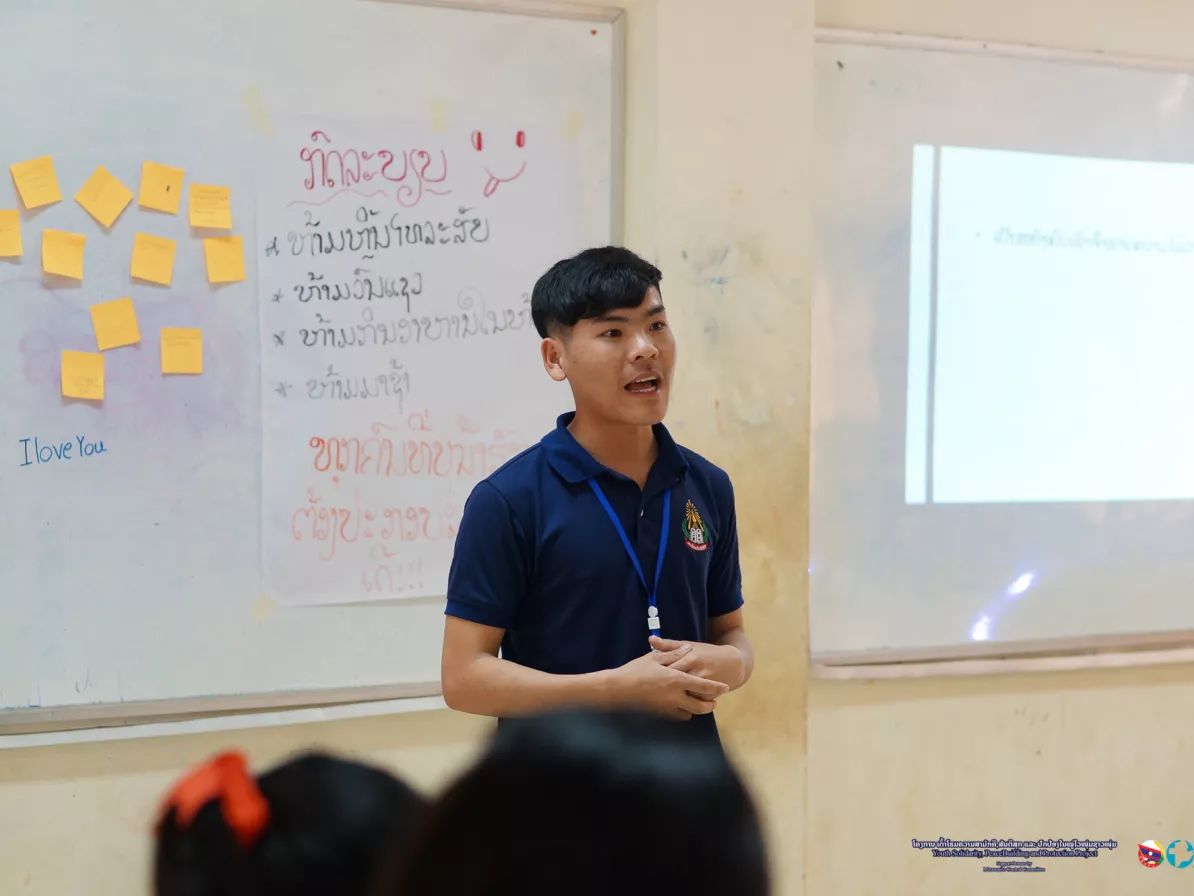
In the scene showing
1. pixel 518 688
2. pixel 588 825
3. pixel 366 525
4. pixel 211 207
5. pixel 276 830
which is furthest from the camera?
pixel 366 525

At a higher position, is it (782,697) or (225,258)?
(225,258)

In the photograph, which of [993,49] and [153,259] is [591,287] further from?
[993,49]

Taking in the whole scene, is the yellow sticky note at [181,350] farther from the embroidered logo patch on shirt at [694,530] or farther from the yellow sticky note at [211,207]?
the embroidered logo patch on shirt at [694,530]

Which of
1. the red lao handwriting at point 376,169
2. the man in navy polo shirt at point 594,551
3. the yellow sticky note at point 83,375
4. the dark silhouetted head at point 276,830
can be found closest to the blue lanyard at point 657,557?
the man in navy polo shirt at point 594,551

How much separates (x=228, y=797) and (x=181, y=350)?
1.54m

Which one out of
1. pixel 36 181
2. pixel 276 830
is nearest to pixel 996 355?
pixel 36 181

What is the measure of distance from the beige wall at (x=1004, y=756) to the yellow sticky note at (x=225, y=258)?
1.44 meters

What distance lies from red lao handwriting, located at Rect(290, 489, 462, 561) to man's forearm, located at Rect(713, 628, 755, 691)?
81 cm

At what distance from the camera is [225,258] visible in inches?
79.5

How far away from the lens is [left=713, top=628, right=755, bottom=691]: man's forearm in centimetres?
143

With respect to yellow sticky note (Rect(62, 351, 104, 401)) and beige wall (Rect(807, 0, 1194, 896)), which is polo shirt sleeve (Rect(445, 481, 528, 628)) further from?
beige wall (Rect(807, 0, 1194, 896))

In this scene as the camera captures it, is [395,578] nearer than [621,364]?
No

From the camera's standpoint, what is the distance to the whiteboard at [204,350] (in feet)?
6.31

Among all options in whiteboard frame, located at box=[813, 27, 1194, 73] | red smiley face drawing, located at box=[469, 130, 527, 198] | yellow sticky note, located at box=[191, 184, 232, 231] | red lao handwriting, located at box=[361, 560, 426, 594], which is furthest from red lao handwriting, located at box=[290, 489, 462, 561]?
whiteboard frame, located at box=[813, 27, 1194, 73]
